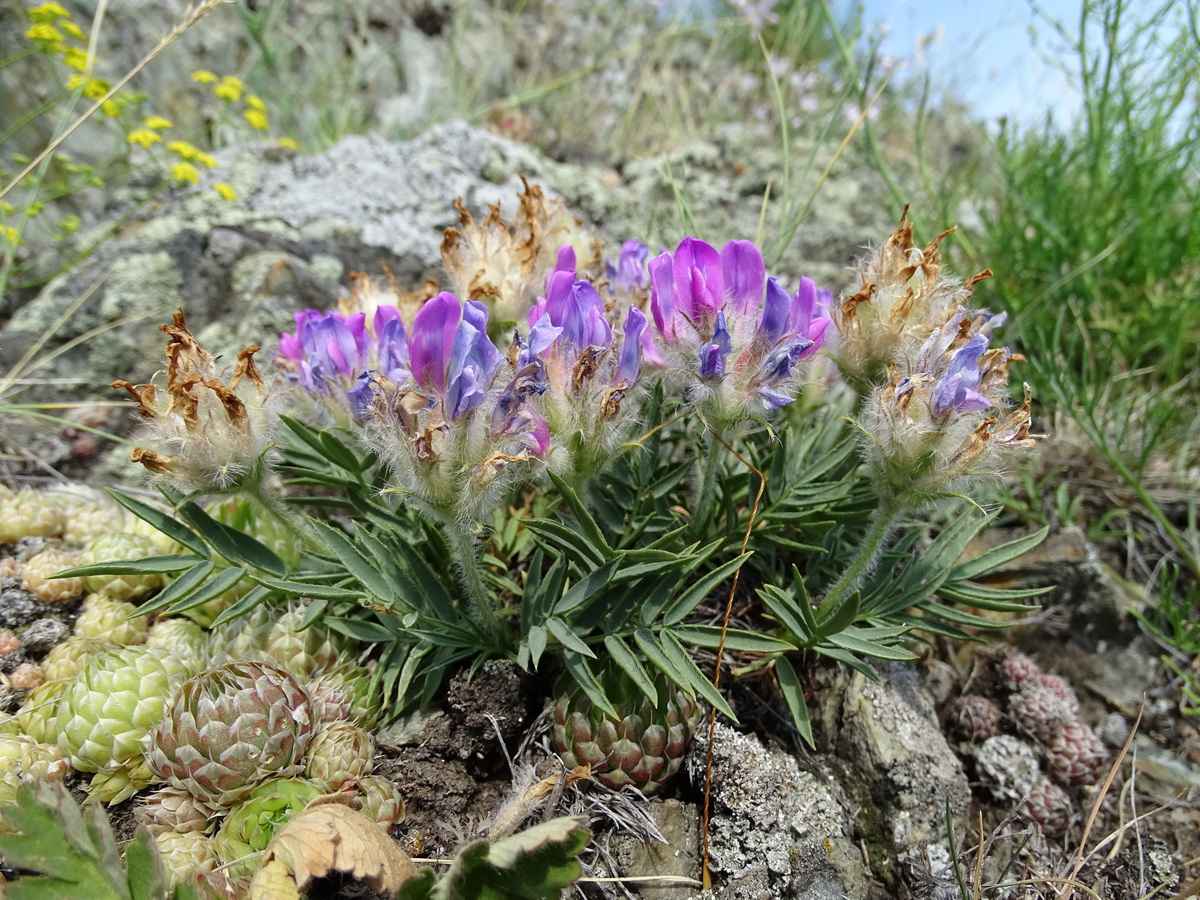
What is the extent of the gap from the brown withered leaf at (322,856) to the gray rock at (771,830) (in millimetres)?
923

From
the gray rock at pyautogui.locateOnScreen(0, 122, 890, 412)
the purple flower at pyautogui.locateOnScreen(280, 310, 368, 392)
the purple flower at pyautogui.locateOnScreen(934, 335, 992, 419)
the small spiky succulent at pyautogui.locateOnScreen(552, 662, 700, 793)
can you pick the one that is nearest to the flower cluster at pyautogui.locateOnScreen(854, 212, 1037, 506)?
the purple flower at pyautogui.locateOnScreen(934, 335, 992, 419)

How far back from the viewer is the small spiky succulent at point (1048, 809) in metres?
2.61

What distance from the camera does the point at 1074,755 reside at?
2.78m

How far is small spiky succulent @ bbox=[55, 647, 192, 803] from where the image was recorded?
2.13 meters

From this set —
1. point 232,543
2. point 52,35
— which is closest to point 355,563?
point 232,543

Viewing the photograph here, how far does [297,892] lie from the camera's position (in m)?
1.73

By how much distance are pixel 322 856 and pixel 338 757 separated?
436 millimetres

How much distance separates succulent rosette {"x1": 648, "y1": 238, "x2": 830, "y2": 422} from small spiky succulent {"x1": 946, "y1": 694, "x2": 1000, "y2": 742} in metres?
1.68

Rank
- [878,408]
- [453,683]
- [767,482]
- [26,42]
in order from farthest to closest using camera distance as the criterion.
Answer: [26,42] → [767,482] → [453,683] → [878,408]

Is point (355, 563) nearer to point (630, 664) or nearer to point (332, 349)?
point (332, 349)

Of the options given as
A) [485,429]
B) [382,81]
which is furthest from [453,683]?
[382,81]

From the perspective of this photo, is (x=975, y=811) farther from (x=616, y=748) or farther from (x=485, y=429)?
(x=485, y=429)

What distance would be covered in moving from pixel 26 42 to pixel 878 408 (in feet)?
20.7

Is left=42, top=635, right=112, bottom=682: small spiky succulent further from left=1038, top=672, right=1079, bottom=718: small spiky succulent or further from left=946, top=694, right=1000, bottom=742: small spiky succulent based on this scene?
left=1038, top=672, right=1079, bottom=718: small spiky succulent
